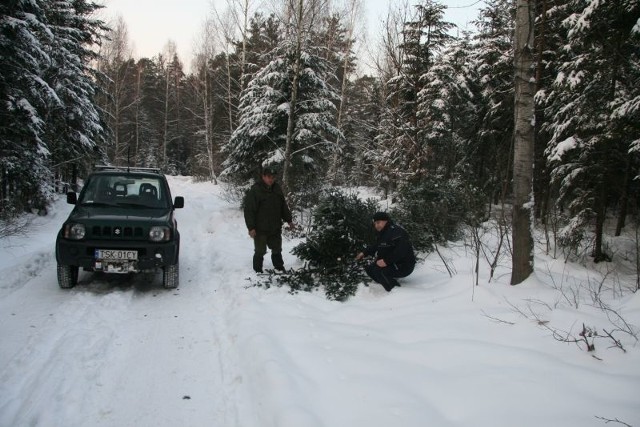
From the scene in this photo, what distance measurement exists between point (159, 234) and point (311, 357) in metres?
3.39

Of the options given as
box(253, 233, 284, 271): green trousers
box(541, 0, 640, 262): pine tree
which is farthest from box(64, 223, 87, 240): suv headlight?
box(541, 0, 640, 262): pine tree

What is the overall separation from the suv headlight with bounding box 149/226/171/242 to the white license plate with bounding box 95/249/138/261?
34 centimetres

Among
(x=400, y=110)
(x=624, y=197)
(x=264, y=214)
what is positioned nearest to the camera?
(x=264, y=214)

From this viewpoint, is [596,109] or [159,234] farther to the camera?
[596,109]

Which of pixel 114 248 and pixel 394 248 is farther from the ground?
pixel 394 248

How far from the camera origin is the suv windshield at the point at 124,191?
23.4 feet

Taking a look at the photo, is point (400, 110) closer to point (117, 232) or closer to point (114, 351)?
point (117, 232)

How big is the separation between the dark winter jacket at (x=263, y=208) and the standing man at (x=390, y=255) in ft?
6.89

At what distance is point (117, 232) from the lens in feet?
20.3

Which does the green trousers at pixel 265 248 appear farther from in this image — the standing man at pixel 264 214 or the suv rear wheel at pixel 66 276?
the suv rear wheel at pixel 66 276

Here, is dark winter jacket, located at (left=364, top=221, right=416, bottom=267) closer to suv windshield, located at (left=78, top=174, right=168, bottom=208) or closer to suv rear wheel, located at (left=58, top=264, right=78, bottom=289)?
suv windshield, located at (left=78, top=174, right=168, bottom=208)

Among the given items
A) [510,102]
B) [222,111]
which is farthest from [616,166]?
[222,111]

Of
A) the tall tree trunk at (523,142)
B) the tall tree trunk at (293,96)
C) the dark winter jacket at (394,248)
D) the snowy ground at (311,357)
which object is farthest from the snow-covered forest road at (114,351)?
the tall tree trunk at (293,96)

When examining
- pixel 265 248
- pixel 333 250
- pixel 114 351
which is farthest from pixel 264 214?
A: pixel 114 351
